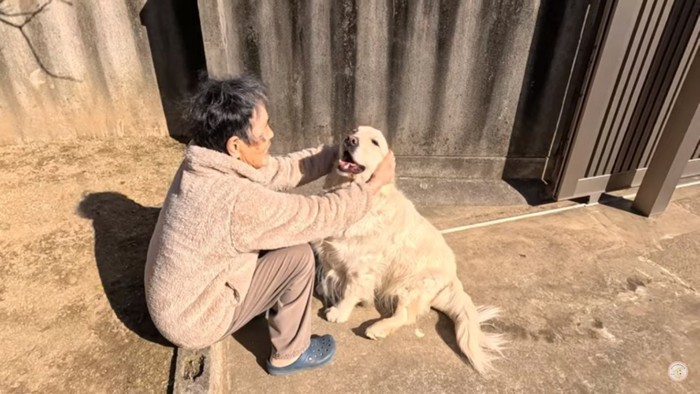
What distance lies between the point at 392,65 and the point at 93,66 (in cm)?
285

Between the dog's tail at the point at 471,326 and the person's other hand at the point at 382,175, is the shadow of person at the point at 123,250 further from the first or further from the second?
the dog's tail at the point at 471,326

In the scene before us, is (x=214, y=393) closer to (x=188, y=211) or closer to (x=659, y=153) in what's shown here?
(x=188, y=211)

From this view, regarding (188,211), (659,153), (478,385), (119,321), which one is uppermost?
(188,211)

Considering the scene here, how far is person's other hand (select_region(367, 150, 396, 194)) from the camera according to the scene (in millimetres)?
2408

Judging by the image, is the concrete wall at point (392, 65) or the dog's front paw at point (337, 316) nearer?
the dog's front paw at point (337, 316)

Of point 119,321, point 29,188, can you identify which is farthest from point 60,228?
point 119,321

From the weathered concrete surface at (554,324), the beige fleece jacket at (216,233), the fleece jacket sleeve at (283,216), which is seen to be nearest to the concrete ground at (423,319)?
the weathered concrete surface at (554,324)

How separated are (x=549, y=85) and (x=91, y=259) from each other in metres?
3.70

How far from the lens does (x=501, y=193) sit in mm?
4156

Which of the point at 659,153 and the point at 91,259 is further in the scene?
the point at 659,153

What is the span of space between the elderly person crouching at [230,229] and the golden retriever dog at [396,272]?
343 millimetres

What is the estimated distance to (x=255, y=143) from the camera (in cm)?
211

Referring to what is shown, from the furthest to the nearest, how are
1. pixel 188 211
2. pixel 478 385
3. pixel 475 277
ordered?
pixel 475 277 < pixel 478 385 < pixel 188 211

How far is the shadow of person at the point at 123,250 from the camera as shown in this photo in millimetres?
2602
